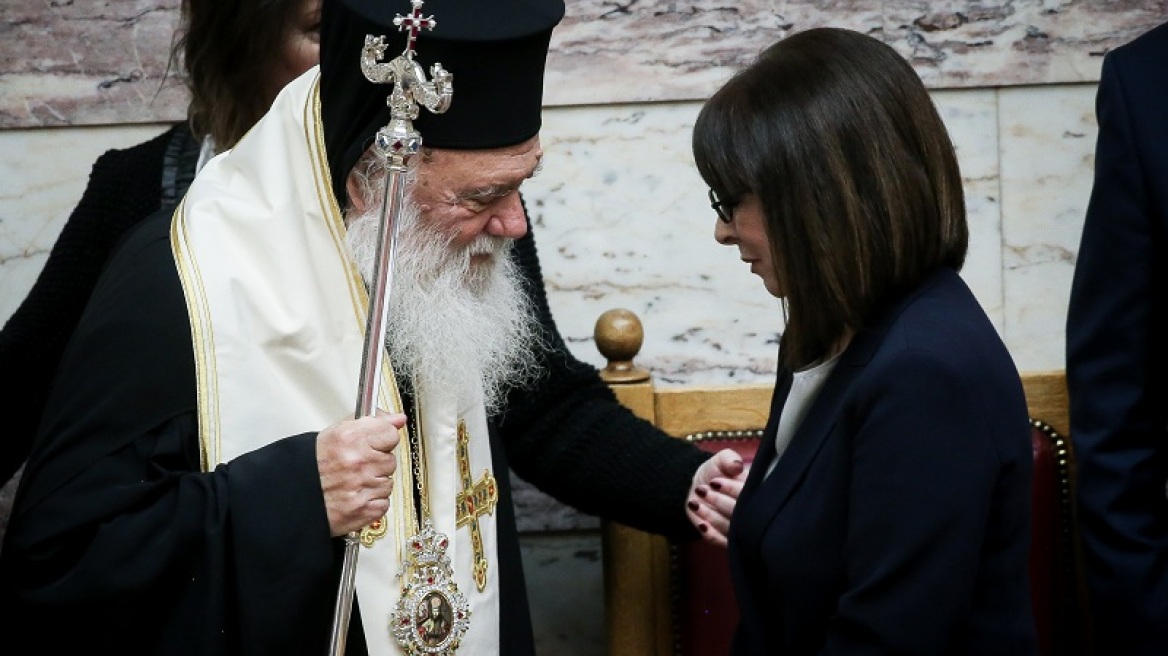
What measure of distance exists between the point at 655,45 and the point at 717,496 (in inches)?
53.5

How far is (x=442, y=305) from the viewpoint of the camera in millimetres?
2682

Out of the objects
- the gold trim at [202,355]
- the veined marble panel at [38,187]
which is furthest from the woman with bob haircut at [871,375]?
the veined marble panel at [38,187]

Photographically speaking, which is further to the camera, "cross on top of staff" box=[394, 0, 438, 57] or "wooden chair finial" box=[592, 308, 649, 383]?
"wooden chair finial" box=[592, 308, 649, 383]

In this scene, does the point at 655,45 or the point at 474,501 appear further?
the point at 655,45

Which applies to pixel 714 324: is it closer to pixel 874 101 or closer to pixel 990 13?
pixel 990 13

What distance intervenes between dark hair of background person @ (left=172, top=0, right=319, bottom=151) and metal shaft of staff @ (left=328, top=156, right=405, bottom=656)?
1.03 meters

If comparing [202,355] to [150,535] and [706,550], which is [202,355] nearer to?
[150,535]

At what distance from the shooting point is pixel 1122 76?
2.85 m

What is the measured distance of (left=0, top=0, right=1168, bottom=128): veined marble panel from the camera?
3738 millimetres

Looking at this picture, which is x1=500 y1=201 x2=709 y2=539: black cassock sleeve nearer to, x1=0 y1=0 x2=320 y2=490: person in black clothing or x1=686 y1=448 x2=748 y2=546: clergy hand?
x1=686 y1=448 x2=748 y2=546: clergy hand

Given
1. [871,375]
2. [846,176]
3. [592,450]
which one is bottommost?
[592,450]

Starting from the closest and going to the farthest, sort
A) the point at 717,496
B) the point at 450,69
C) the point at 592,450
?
the point at 450,69, the point at 717,496, the point at 592,450

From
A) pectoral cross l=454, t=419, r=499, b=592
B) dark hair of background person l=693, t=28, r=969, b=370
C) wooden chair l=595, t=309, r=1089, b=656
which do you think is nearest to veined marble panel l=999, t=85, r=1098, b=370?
wooden chair l=595, t=309, r=1089, b=656

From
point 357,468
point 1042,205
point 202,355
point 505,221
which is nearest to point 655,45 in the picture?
point 1042,205
